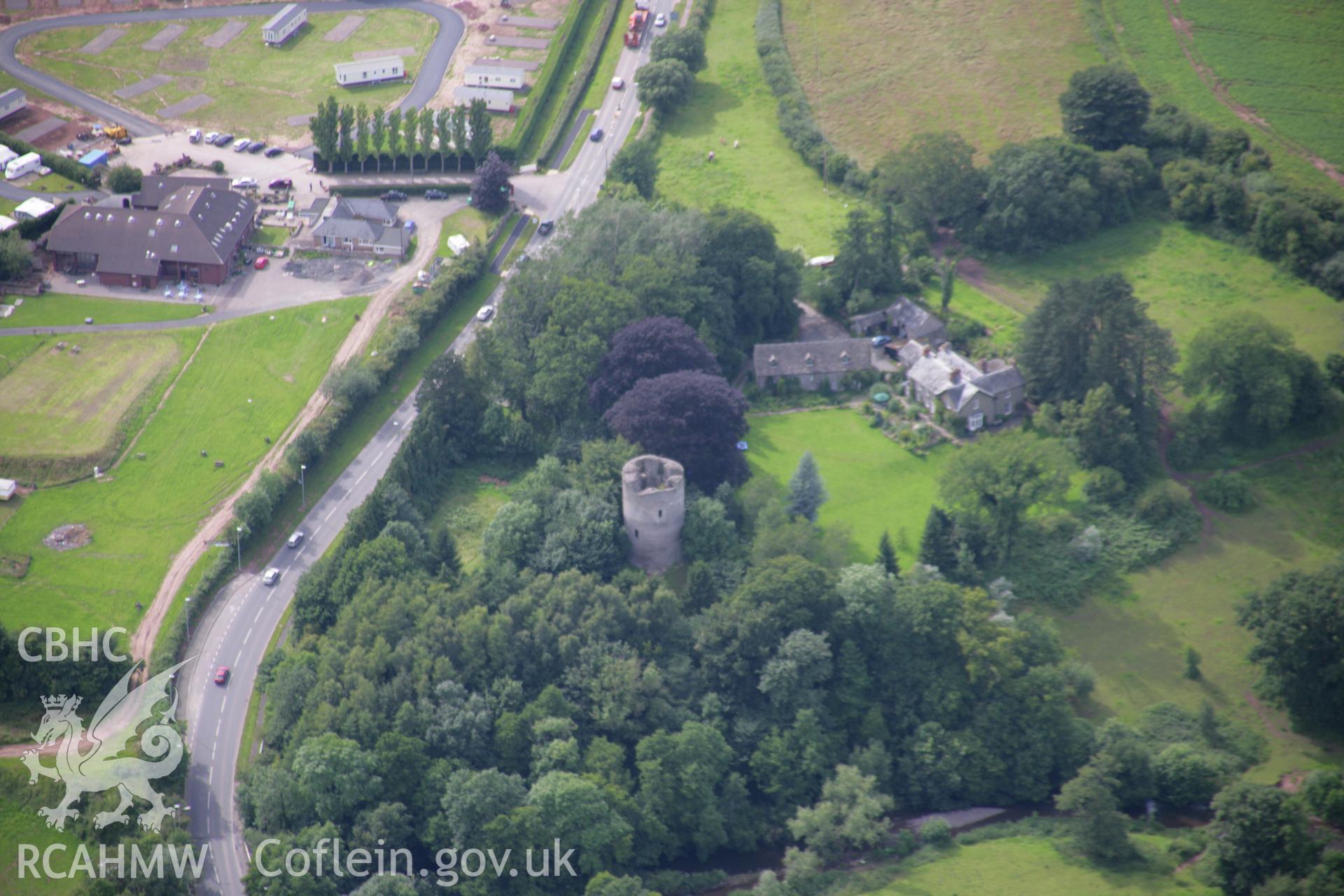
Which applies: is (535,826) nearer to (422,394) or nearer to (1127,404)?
(422,394)

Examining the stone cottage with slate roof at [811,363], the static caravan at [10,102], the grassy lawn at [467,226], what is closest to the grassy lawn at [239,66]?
the static caravan at [10,102]

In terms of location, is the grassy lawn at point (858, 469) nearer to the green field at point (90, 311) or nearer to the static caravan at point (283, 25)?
the green field at point (90, 311)

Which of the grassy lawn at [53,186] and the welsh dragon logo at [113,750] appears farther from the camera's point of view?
the grassy lawn at [53,186]

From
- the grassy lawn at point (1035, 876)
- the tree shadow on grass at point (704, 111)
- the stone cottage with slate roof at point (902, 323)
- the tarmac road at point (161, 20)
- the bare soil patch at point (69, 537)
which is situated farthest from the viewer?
the tarmac road at point (161, 20)

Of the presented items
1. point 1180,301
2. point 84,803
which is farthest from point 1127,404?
point 84,803

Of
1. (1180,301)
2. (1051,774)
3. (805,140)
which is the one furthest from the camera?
(805,140)

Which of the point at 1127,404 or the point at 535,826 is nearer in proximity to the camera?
the point at 535,826

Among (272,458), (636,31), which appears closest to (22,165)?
(272,458)

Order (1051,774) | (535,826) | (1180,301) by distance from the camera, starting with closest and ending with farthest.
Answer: (535,826)
(1051,774)
(1180,301)
